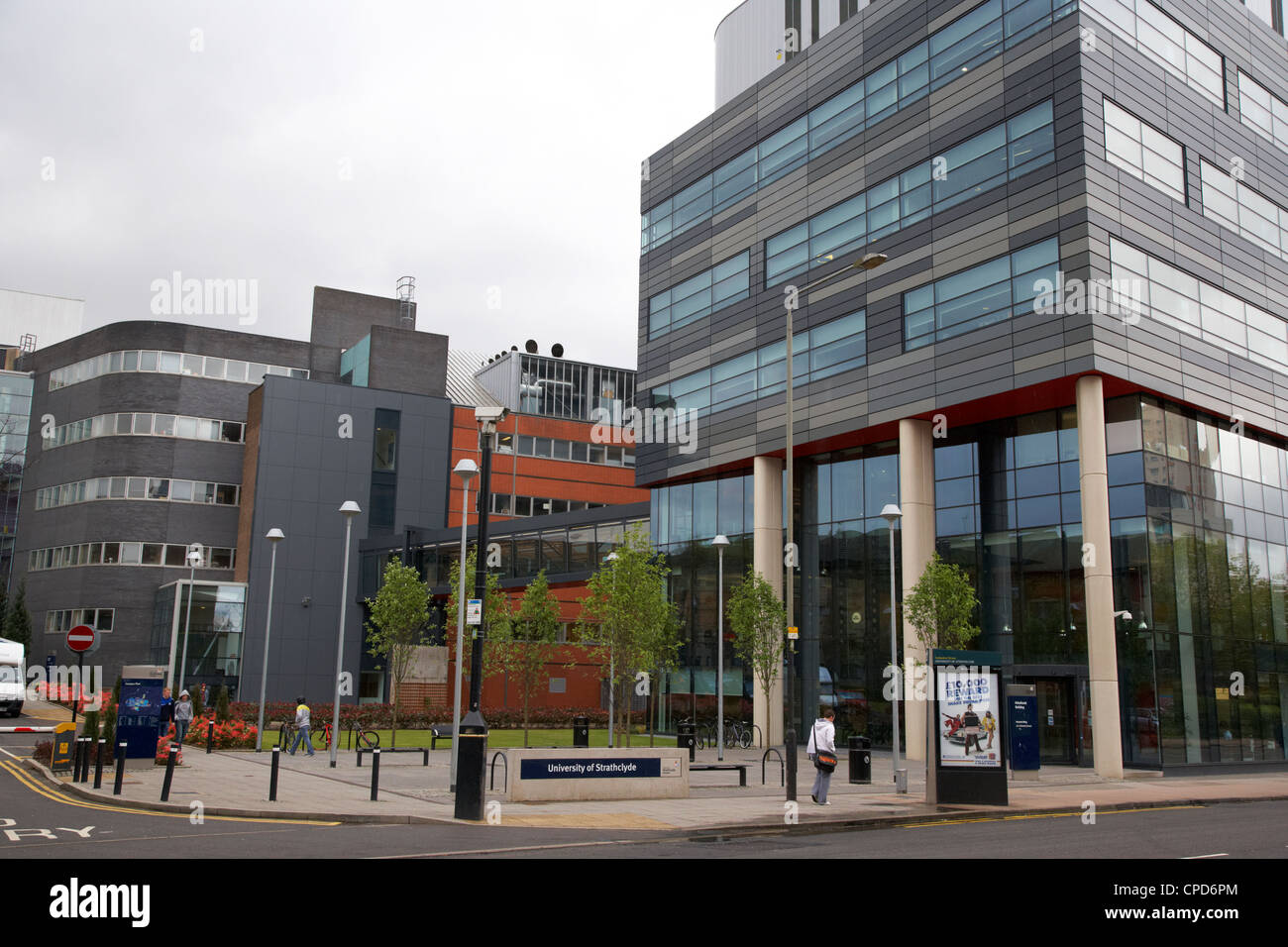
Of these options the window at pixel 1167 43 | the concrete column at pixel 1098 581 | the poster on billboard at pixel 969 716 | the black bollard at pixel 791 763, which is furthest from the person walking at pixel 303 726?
the window at pixel 1167 43

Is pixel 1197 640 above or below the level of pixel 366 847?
above

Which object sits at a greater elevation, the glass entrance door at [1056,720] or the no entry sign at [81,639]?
the no entry sign at [81,639]

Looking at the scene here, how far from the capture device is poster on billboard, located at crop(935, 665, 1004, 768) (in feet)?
66.1

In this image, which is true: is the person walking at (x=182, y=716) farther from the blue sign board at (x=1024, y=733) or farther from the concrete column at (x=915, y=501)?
the blue sign board at (x=1024, y=733)

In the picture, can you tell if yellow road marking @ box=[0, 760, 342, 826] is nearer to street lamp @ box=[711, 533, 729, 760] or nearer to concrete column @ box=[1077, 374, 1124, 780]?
street lamp @ box=[711, 533, 729, 760]

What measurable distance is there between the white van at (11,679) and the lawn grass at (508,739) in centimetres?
948

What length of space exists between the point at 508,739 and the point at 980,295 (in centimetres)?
2204

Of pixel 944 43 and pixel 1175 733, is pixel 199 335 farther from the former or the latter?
pixel 1175 733

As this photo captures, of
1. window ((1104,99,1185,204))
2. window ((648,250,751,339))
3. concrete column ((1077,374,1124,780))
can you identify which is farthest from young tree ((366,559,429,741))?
window ((1104,99,1185,204))

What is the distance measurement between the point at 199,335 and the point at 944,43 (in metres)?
46.8

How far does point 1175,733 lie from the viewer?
30531 mm

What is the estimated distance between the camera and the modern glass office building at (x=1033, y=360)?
30688 millimetres
